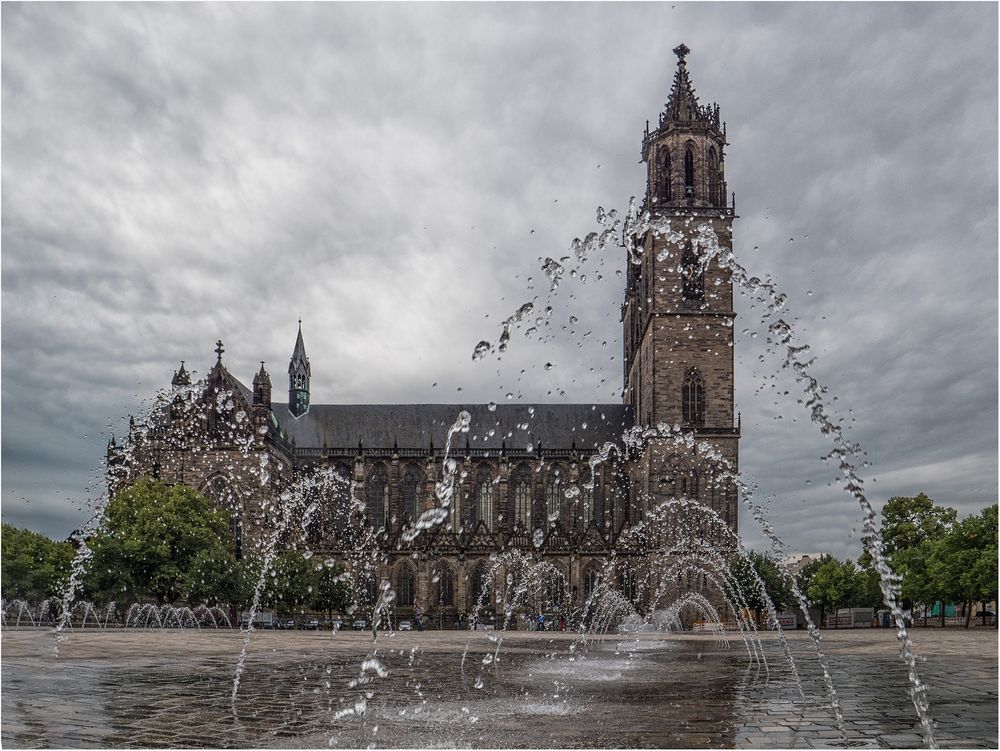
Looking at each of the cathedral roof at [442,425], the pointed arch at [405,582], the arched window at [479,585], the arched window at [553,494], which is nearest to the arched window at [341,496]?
the cathedral roof at [442,425]

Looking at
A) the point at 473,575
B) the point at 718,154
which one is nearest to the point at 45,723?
the point at 473,575

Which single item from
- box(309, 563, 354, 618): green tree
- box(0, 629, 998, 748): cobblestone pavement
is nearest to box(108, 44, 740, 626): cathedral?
box(309, 563, 354, 618): green tree

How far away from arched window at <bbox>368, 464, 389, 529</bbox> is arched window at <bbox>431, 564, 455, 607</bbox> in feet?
25.2

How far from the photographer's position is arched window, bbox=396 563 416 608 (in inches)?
2744

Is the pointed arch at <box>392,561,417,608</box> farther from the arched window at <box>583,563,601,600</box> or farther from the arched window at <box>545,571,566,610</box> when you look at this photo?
the arched window at <box>583,563,601,600</box>

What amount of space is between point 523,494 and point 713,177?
28.7 m

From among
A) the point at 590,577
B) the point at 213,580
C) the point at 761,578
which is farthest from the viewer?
the point at 590,577

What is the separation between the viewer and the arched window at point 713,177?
6781 cm

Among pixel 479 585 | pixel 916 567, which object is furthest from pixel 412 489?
pixel 916 567

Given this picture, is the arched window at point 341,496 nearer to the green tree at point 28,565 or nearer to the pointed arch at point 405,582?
the pointed arch at point 405,582

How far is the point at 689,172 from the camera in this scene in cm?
6869

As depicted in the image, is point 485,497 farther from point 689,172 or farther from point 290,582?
point 689,172

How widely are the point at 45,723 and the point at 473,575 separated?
2399 inches

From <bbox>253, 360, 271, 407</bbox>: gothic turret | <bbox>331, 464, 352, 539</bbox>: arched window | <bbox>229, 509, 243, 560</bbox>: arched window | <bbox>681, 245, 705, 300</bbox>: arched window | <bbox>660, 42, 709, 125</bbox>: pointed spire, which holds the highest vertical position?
<bbox>660, 42, 709, 125</bbox>: pointed spire
